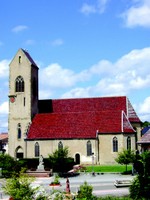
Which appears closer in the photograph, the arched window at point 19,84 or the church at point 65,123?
the church at point 65,123

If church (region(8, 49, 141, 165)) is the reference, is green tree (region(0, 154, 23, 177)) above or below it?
below

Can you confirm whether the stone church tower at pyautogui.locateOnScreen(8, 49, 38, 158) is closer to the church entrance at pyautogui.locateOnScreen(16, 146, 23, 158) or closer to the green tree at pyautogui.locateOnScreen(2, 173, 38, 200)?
the church entrance at pyautogui.locateOnScreen(16, 146, 23, 158)

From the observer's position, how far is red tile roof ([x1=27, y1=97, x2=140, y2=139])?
230 ft

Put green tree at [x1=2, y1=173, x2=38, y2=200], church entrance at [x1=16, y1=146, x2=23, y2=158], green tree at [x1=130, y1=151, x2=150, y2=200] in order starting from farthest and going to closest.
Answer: church entrance at [x1=16, y1=146, x2=23, y2=158] → green tree at [x1=130, y1=151, x2=150, y2=200] → green tree at [x1=2, y1=173, x2=38, y2=200]

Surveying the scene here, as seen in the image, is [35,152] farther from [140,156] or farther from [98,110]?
[140,156]

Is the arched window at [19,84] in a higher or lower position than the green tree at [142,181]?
higher

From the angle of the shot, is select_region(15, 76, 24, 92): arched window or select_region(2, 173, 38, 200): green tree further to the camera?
select_region(15, 76, 24, 92): arched window

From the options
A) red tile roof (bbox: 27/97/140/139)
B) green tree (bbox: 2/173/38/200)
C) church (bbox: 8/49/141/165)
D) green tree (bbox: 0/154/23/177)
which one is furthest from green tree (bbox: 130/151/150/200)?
red tile roof (bbox: 27/97/140/139)

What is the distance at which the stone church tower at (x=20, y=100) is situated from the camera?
74.7 metres

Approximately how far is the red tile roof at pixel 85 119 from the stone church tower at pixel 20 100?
2.21 m

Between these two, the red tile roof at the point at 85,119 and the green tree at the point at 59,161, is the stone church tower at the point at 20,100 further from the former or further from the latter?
the green tree at the point at 59,161

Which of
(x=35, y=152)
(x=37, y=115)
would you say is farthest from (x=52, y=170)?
(x=37, y=115)

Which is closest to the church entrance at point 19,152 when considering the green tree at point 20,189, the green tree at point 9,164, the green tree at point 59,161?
the green tree at point 9,164

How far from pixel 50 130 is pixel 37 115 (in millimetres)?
5344
